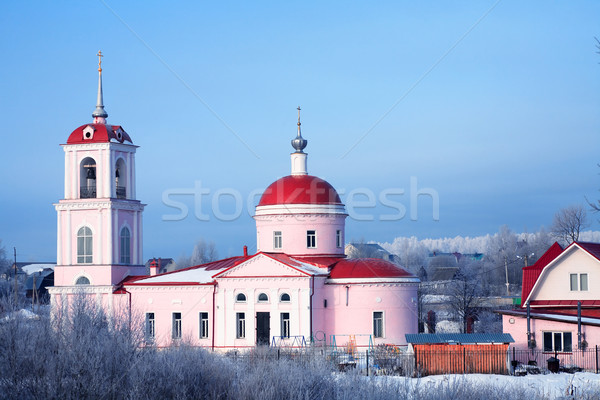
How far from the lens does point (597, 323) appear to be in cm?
3161

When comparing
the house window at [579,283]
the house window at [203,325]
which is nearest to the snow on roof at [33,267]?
the house window at [203,325]

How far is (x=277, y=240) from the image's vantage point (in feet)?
136


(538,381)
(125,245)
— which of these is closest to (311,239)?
(125,245)

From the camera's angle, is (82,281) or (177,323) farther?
(82,281)

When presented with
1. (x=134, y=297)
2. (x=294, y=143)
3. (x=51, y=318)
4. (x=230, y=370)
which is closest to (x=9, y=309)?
(x=51, y=318)

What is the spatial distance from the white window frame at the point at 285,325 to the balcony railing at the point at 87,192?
36.0 feet

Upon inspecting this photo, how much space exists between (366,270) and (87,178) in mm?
14258

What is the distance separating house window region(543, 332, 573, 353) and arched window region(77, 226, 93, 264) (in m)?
21.4

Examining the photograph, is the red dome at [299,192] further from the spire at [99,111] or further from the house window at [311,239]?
the spire at [99,111]

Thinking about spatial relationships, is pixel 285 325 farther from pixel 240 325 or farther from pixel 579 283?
pixel 579 283

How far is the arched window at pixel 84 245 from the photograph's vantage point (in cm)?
3997

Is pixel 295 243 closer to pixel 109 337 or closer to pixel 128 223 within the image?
pixel 128 223

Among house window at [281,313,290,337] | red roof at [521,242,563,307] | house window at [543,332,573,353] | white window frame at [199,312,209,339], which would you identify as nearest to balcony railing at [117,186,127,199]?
white window frame at [199,312,209,339]

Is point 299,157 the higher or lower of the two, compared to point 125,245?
higher
